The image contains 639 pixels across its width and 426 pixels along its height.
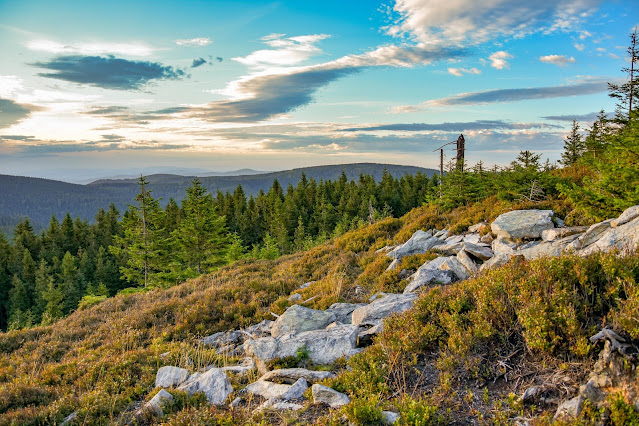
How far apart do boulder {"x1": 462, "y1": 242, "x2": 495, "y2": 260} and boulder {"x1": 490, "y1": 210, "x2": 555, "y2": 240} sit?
0.79m

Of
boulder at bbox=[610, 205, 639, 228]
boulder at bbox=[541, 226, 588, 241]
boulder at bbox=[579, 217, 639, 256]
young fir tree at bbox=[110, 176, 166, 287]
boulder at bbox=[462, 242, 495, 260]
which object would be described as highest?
boulder at bbox=[610, 205, 639, 228]

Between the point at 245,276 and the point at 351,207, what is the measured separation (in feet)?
195

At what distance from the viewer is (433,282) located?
888 centimetres

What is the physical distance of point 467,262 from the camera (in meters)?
9.34

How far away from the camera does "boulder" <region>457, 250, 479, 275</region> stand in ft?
28.9

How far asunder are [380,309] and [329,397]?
123 inches

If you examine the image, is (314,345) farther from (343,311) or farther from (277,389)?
(343,311)

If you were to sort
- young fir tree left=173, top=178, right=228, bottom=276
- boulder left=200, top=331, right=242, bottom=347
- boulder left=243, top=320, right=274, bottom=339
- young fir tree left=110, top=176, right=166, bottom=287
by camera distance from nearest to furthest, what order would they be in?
boulder left=243, top=320, right=274, bottom=339, boulder left=200, top=331, right=242, bottom=347, young fir tree left=173, top=178, right=228, bottom=276, young fir tree left=110, top=176, right=166, bottom=287

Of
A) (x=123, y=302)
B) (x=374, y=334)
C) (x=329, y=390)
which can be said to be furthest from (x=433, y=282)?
(x=123, y=302)

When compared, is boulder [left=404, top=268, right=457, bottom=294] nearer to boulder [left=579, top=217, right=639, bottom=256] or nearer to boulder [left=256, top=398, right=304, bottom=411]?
boulder [left=579, top=217, right=639, bottom=256]

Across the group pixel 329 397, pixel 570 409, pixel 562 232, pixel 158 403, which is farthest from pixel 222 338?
pixel 562 232

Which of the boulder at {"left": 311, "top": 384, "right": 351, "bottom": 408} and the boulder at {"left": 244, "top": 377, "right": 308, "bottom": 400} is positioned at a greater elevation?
the boulder at {"left": 311, "top": 384, "right": 351, "bottom": 408}

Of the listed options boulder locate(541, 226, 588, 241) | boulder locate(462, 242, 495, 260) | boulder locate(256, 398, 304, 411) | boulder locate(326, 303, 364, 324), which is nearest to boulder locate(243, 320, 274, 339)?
boulder locate(326, 303, 364, 324)

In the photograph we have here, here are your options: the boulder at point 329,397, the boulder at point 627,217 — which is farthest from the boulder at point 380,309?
the boulder at point 627,217
